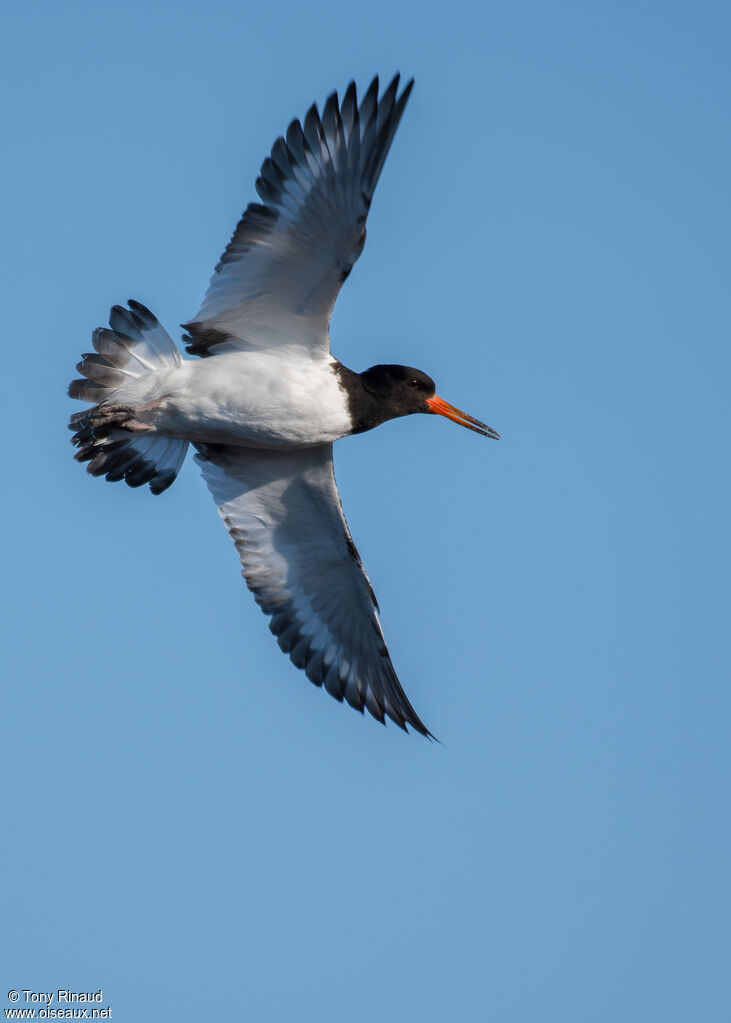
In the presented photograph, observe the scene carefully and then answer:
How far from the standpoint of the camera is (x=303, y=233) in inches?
369

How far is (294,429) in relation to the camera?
32.6 feet

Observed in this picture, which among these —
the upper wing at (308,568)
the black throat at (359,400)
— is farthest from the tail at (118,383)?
the black throat at (359,400)

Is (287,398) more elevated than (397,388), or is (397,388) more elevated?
(397,388)

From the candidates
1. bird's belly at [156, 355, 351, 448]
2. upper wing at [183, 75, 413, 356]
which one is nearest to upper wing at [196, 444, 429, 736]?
bird's belly at [156, 355, 351, 448]

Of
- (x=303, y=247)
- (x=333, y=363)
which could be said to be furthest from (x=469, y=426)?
(x=303, y=247)

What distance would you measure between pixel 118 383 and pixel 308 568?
240 centimetres

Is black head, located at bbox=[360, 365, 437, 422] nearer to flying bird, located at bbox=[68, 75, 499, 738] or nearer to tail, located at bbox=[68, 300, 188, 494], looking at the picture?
flying bird, located at bbox=[68, 75, 499, 738]

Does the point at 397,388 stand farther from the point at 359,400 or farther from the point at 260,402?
the point at 260,402

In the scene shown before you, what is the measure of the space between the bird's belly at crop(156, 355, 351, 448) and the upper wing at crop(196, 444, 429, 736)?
101 centimetres

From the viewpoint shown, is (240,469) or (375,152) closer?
(375,152)

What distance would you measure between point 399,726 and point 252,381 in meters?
3.32

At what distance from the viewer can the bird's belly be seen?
987cm

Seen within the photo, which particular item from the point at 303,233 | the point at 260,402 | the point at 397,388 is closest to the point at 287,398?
the point at 260,402

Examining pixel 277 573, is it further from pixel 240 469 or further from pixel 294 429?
pixel 294 429
